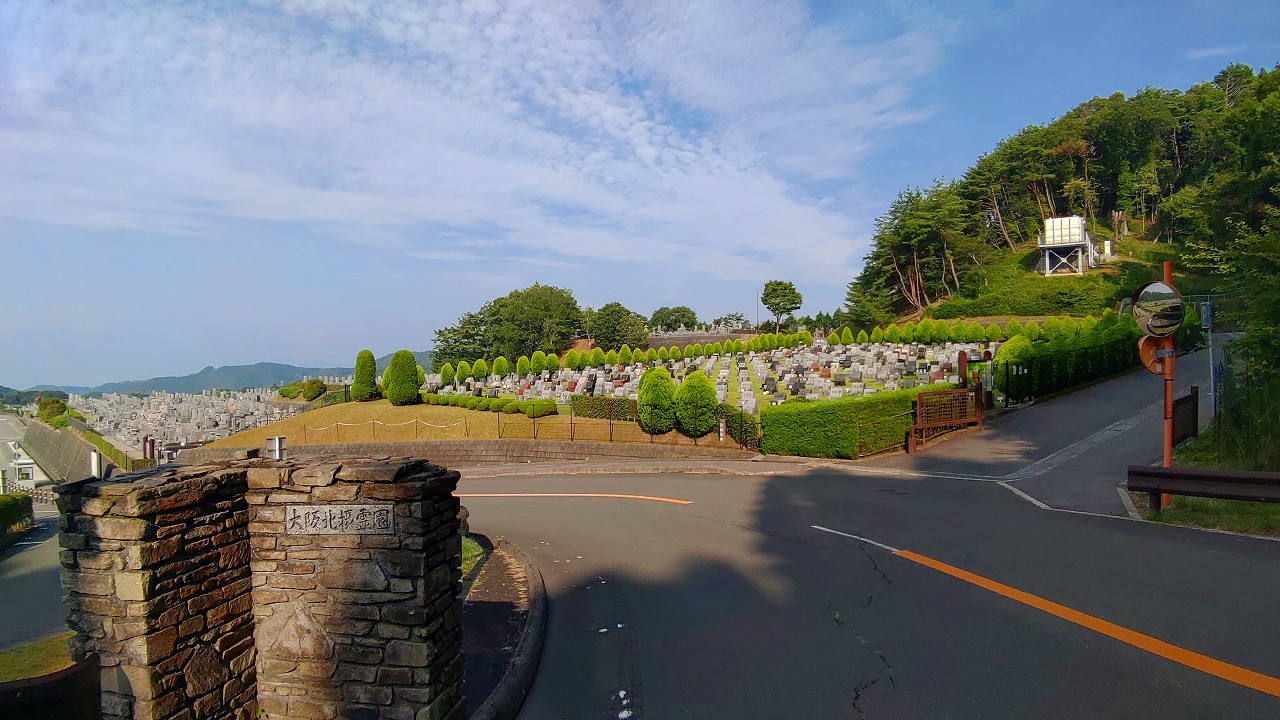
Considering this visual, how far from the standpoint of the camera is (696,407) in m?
22.3

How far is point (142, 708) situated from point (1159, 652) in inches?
270

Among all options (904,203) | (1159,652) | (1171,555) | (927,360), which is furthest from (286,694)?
(904,203)

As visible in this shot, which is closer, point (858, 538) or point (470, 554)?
point (858, 538)

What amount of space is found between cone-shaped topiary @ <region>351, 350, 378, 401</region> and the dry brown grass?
4.24ft

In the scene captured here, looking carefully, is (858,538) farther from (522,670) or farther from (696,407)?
(696,407)

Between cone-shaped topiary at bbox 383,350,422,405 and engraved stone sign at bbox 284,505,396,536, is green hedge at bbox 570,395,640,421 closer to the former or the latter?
cone-shaped topiary at bbox 383,350,422,405

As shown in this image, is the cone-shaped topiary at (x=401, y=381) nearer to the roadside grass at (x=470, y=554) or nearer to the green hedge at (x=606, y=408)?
the green hedge at (x=606, y=408)

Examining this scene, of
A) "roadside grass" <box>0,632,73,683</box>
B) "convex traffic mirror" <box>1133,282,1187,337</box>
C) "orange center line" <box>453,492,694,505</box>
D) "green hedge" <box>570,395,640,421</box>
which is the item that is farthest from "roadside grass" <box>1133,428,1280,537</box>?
"green hedge" <box>570,395,640,421</box>

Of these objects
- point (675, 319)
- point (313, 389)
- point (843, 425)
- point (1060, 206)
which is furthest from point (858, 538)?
point (675, 319)

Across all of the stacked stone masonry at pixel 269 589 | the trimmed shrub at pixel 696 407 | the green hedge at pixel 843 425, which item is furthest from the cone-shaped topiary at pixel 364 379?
the stacked stone masonry at pixel 269 589

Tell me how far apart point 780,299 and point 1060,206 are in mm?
34989

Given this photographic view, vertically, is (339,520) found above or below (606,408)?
above

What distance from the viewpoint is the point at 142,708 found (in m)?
3.72

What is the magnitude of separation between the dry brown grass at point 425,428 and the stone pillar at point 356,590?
1763 cm
